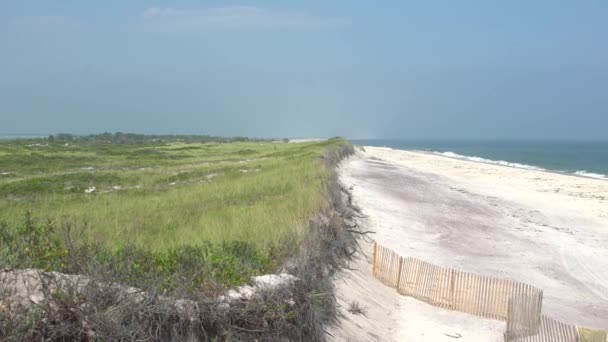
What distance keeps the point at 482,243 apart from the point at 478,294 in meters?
8.43

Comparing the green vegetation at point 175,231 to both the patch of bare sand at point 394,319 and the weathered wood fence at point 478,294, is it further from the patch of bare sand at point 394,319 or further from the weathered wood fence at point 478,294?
the weathered wood fence at point 478,294

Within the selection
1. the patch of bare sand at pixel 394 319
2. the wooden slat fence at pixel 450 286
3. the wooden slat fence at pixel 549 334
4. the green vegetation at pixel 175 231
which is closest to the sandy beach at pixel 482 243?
the patch of bare sand at pixel 394 319

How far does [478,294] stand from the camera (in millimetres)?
12797

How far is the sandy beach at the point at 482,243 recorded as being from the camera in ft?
39.8

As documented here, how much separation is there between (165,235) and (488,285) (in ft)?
23.4

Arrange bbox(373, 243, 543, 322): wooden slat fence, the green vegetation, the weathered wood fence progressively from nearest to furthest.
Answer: the green vegetation < the weathered wood fence < bbox(373, 243, 543, 322): wooden slat fence

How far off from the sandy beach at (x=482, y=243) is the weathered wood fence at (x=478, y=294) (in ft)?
1.17

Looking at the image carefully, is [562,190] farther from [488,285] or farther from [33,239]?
[33,239]

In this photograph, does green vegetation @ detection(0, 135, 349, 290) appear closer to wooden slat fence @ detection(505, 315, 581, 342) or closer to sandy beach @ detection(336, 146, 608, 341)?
sandy beach @ detection(336, 146, 608, 341)

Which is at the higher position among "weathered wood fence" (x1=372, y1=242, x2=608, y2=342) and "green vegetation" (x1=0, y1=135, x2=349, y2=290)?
"green vegetation" (x1=0, y1=135, x2=349, y2=290)

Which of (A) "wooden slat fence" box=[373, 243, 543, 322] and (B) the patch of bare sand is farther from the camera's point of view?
(A) "wooden slat fence" box=[373, 243, 543, 322]

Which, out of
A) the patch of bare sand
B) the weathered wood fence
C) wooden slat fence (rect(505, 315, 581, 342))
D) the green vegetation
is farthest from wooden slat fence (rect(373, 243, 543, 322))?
the green vegetation

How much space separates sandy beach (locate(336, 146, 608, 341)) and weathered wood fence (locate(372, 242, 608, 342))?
356 millimetres

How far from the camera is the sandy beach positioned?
12.1 metres
